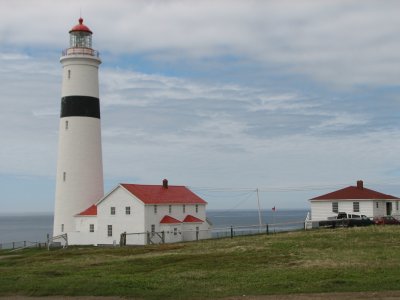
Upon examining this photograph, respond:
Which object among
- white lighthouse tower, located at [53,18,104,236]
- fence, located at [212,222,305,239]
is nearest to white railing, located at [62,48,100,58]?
white lighthouse tower, located at [53,18,104,236]

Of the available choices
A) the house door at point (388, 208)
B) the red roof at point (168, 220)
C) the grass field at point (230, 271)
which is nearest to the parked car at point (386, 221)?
the house door at point (388, 208)

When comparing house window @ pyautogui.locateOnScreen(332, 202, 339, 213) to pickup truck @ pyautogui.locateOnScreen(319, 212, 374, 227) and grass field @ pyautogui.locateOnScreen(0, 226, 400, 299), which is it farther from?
grass field @ pyautogui.locateOnScreen(0, 226, 400, 299)

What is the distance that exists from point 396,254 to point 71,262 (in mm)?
15587

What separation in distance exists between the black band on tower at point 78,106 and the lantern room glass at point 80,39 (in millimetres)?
4332

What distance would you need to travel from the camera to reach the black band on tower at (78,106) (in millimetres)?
48812

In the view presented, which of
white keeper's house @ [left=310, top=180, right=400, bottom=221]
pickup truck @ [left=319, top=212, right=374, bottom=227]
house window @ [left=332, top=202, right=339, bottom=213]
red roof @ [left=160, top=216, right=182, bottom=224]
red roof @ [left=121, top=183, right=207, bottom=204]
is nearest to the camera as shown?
pickup truck @ [left=319, top=212, right=374, bottom=227]

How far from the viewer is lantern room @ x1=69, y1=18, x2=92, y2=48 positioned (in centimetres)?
4969

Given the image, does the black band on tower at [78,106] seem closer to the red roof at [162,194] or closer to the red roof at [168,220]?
the red roof at [162,194]

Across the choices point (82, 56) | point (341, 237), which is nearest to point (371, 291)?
point (341, 237)

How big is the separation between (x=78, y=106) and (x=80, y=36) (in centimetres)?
574

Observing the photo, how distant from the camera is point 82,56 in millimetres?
49000

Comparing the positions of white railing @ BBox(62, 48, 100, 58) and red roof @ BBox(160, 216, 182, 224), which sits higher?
white railing @ BBox(62, 48, 100, 58)

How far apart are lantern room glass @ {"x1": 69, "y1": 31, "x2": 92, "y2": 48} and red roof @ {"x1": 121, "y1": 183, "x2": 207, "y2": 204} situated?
11.7 metres

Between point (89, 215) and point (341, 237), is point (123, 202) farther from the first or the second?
point (341, 237)
